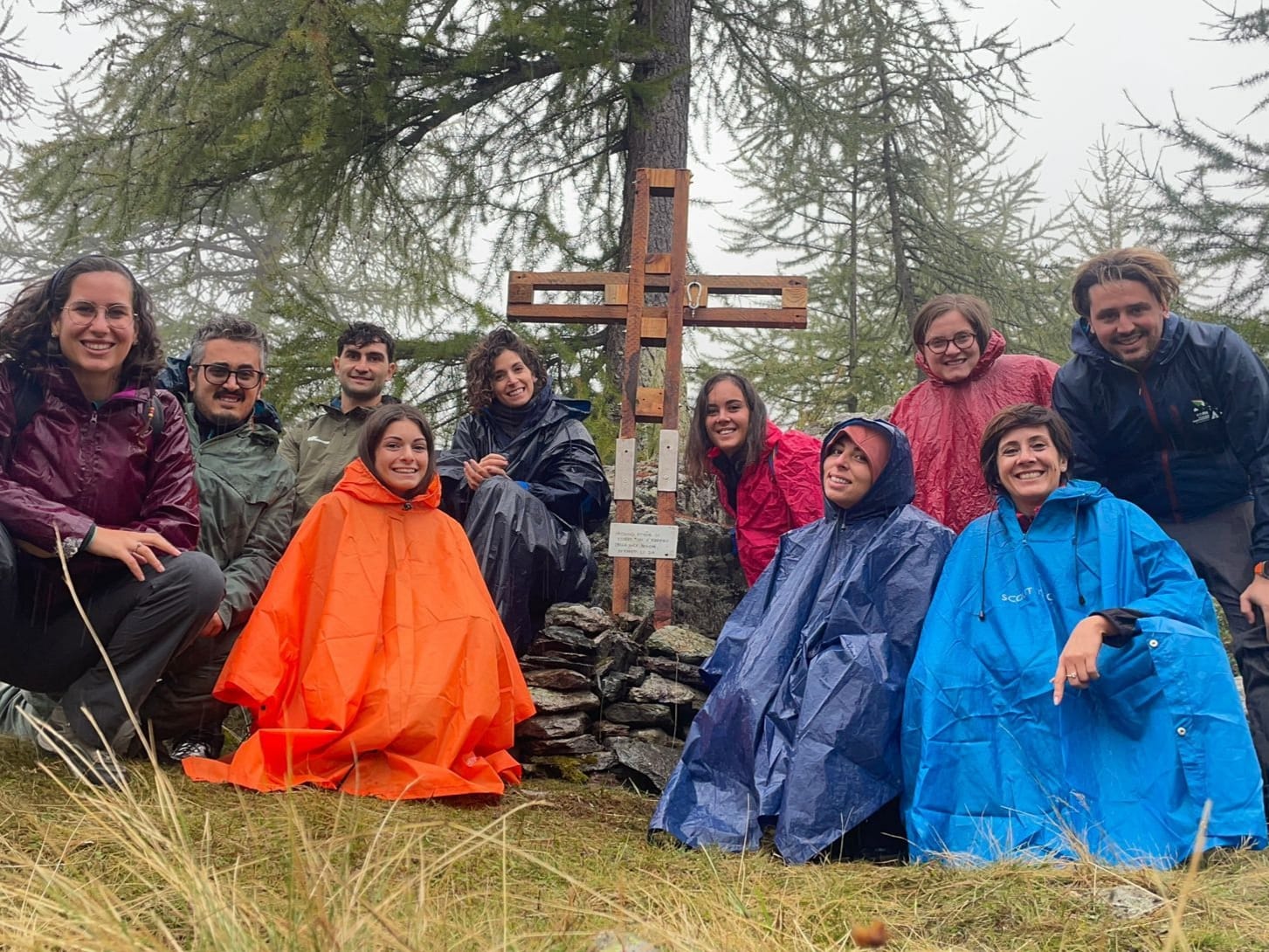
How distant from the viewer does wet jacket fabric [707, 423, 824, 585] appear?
504cm

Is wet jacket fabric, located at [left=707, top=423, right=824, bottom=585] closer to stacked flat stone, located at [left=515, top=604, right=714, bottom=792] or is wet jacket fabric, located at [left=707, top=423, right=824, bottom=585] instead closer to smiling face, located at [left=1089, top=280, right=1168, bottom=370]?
stacked flat stone, located at [left=515, top=604, right=714, bottom=792]

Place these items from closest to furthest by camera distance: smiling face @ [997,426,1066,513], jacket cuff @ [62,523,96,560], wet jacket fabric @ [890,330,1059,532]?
jacket cuff @ [62,523,96,560] < smiling face @ [997,426,1066,513] < wet jacket fabric @ [890,330,1059,532]

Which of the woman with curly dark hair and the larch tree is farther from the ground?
the larch tree

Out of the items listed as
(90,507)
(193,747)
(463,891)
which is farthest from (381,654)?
(463,891)

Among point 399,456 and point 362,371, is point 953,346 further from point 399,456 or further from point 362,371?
point 362,371

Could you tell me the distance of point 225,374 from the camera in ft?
14.3

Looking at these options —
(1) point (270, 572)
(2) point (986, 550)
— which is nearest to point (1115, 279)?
(2) point (986, 550)

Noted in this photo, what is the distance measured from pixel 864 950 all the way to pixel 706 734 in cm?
163

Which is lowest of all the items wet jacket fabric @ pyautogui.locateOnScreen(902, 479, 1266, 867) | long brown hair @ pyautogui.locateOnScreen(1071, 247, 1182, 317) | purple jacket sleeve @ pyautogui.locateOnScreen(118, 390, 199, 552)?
wet jacket fabric @ pyautogui.locateOnScreen(902, 479, 1266, 867)

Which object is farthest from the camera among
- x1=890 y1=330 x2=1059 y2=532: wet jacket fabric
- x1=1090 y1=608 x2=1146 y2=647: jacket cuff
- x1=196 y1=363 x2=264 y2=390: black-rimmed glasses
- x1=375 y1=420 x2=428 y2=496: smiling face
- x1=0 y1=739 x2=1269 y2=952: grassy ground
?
x1=890 y1=330 x2=1059 y2=532: wet jacket fabric

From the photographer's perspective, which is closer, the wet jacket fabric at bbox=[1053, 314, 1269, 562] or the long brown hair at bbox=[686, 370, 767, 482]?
the wet jacket fabric at bbox=[1053, 314, 1269, 562]

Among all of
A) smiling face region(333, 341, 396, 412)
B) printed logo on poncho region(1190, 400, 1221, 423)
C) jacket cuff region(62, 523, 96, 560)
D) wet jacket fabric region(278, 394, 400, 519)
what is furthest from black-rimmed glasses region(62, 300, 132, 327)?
printed logo on poncho region(1190, 400, 1221, 423)

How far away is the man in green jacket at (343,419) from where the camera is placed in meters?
4.98

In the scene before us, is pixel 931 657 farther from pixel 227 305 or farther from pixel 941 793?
pixel 227 305
